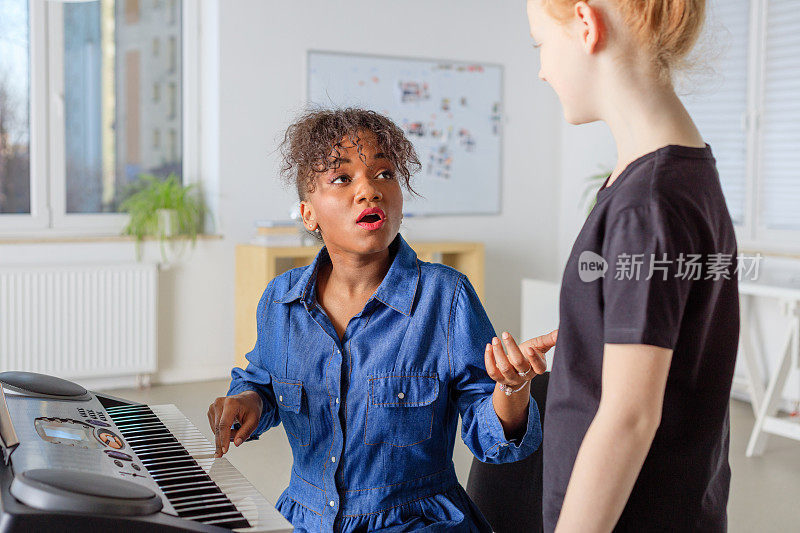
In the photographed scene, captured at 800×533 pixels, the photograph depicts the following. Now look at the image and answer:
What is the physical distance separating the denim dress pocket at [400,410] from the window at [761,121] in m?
3.87

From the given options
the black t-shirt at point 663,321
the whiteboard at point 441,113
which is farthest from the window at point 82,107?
the black t-shirt at point 663,321

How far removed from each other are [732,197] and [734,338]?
→ 4.40 meters

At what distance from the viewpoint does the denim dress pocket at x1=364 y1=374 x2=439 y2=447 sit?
4.50ft

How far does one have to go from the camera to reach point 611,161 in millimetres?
5746

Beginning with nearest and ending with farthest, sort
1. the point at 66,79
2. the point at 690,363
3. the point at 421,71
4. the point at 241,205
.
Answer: the point at 690,363
the point at 66,79
the point at 241,205
the point at 421,71

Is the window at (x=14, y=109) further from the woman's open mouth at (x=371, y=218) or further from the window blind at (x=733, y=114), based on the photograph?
the woman's open mouth at (x=371, y=218)

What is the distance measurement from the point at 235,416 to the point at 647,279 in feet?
2.68

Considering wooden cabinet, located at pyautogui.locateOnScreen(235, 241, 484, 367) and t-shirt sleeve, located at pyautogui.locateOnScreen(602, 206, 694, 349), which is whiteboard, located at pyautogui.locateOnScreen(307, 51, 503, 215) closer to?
wooden cabinet, located at pyautogui.locateOnScreen(235, 241, 484, 367)

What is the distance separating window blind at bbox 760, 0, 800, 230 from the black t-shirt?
4.16 meters

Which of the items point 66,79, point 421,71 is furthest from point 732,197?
point 66,79

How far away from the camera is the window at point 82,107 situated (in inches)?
180

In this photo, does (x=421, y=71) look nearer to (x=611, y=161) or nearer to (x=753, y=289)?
(x=611, y=161)

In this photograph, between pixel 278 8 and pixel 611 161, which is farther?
pixel 611 161

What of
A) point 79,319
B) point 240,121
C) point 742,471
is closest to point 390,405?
point 742,471
